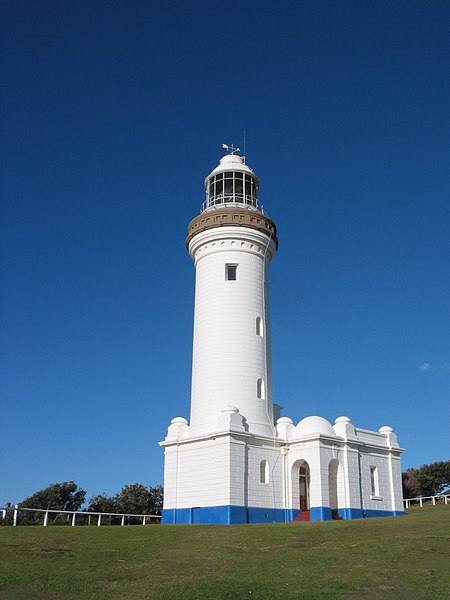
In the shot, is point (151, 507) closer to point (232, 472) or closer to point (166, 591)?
point (232, 472)

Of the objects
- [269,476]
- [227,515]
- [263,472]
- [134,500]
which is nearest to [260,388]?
[263,472]

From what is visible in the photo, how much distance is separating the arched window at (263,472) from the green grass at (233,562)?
669cm

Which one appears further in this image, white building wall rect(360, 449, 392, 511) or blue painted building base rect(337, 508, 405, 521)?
white building wall rect(360, 449, 392, 511)

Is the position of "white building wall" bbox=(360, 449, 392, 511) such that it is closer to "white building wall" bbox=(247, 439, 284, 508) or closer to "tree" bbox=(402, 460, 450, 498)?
"white building wall" bbox=(247, 439, 284, 508)

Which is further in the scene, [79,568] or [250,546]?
[250,546]

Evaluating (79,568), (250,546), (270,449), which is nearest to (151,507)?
(270,449)

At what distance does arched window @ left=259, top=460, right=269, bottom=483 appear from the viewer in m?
31.4

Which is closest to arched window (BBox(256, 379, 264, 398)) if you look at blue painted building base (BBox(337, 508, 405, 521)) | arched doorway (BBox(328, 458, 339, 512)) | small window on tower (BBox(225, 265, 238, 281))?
arched doorway (BBox(328, 458, 339, 512))

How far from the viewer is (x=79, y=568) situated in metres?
16.0

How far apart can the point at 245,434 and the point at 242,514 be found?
359 cm

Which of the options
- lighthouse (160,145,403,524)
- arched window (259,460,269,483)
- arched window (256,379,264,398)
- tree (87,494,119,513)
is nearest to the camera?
lighthouse (160,145,403,524)

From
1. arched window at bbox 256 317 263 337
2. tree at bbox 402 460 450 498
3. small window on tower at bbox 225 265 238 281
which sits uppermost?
small window on tower at bbox 225 265 238 281

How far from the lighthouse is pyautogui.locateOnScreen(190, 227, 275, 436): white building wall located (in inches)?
2.2

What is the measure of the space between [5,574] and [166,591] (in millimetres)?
4085
